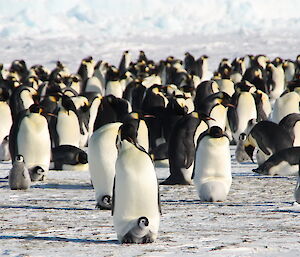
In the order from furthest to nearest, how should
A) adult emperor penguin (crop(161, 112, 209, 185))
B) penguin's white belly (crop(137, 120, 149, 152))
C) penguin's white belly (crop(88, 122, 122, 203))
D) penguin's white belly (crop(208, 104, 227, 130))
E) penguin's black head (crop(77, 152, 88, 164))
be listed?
penguin's white belly (crop(208, 104, 227, 130)) → penguin's black head (crop(77, 152, 88, 164)) → penguin's white belly (crop(137, 120, 149, 152)) → adult emperor penguin (crop(161, 112, 209, 185)) → penguin's white belly (crop(88, 122, 122, 203))

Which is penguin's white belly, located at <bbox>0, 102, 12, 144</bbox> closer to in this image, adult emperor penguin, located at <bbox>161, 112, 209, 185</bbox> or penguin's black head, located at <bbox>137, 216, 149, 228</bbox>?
adult emperor penguin, located at <bbox>161, 112, 209, 185</bbox>

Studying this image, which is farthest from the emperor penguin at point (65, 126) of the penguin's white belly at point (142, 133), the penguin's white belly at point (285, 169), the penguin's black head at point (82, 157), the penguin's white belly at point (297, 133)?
the penguin's white belly at point (285, 169)

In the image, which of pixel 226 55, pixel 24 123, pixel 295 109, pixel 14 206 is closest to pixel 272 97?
pixel 295 109

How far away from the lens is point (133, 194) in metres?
4.64

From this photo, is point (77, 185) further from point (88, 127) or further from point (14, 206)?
point (88, 127)

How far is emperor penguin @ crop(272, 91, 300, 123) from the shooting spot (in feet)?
38.4

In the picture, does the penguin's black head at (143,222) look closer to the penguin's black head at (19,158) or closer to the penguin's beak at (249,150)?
the penguin's black head at (19,158)

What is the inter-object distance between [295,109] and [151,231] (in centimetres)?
753

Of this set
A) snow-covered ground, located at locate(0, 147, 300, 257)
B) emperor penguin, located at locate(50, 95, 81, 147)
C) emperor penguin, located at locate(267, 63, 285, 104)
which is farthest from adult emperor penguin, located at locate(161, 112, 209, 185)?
emperor penguin, located at locate(267, 63, 285, 104)

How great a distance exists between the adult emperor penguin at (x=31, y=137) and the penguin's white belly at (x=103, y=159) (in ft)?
6.26

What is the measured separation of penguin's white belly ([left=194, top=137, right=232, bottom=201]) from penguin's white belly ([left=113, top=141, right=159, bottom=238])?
1.75m

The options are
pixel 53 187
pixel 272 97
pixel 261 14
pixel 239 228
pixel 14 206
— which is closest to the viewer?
pixel 239 228

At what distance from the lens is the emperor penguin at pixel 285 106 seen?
461 inches

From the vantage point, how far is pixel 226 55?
4094 centimetres
